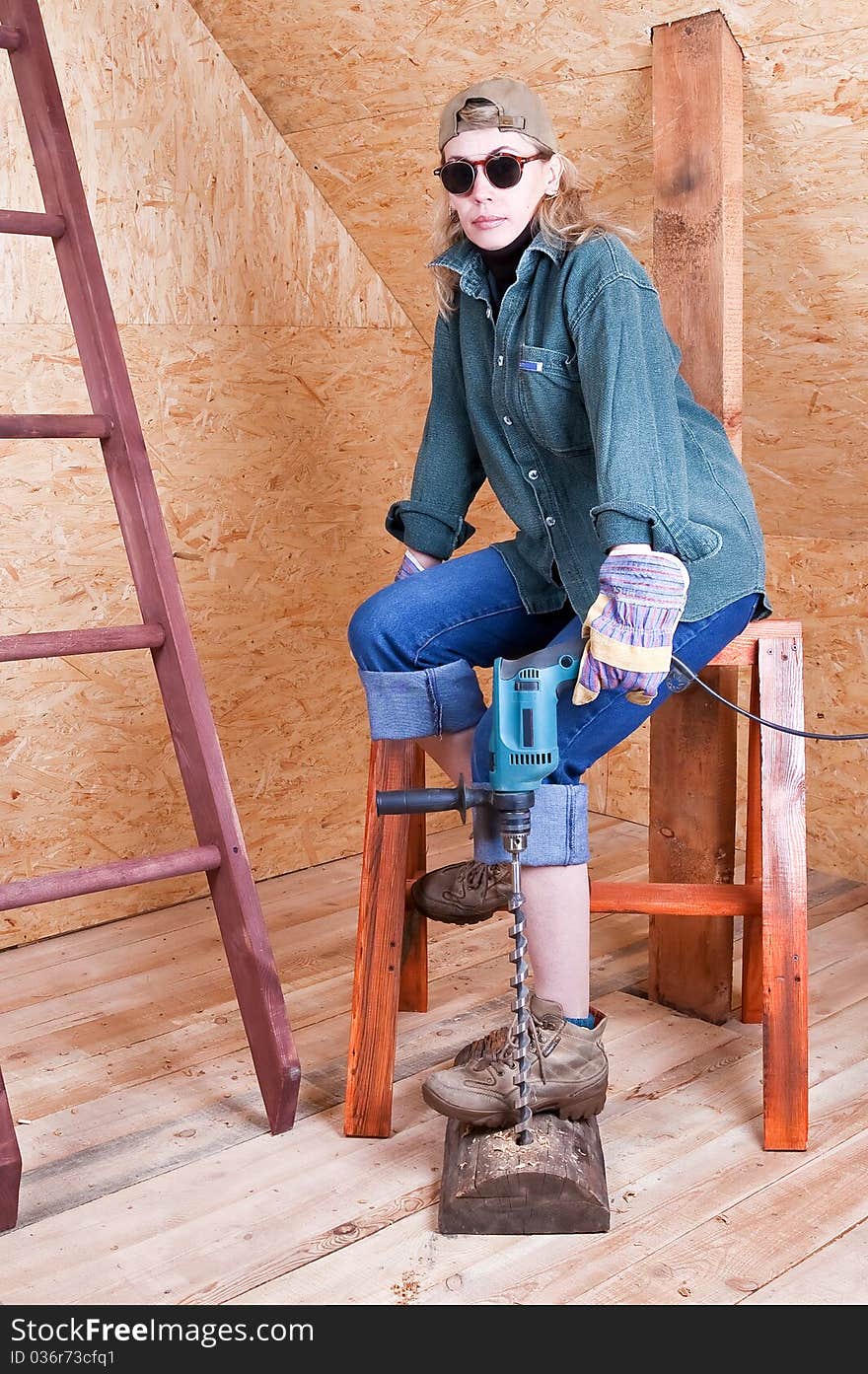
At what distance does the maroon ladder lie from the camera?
1.90 m

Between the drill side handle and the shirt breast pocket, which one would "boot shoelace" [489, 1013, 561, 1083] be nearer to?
the drill side handle

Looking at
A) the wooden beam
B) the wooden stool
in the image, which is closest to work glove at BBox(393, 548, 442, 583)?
the wooden stool

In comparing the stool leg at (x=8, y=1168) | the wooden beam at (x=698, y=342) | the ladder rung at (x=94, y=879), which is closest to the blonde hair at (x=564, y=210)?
the wooden beam at (x=698, y=342)

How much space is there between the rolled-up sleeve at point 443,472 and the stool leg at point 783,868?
1.76 feet

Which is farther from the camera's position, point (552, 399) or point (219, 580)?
point (219, 580)

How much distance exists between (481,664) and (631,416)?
0.56 metres

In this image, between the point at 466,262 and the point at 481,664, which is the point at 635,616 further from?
the point at 466,262

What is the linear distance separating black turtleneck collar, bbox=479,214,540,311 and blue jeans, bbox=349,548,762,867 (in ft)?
1.29

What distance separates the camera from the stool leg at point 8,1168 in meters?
1.65

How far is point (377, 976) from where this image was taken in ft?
6.41

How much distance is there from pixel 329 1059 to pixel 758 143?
169cm

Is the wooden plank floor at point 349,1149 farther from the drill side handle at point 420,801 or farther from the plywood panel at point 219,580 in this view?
the drill side handle at point 420,801

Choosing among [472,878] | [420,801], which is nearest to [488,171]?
[420,801]

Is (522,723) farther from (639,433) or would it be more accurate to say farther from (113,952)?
(113,952)
